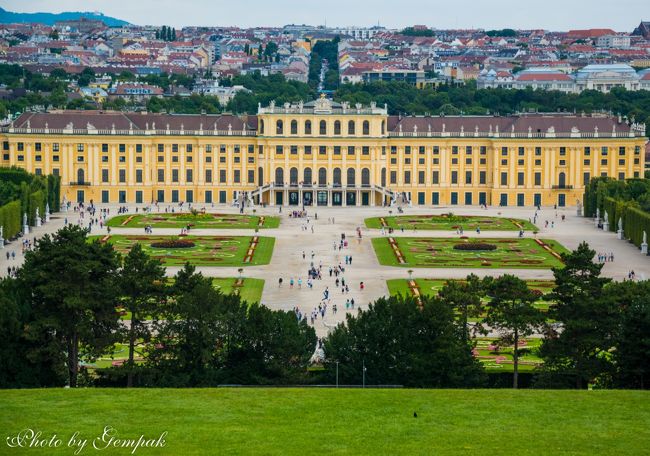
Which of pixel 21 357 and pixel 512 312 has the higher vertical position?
pixel 512 312

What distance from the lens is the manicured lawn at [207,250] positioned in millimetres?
84375

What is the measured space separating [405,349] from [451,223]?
2230 inches

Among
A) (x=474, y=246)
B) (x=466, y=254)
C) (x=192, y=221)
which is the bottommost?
(x=192, y=221)

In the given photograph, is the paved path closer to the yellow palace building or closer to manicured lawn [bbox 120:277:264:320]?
manicured lawn [bbox 120:277:264:320]

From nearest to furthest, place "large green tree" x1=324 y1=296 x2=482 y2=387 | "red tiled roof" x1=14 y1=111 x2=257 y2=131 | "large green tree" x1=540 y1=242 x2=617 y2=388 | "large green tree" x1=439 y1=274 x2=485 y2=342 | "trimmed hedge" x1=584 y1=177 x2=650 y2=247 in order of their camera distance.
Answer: "large green tree" x1=540 y1=242 x2=617 y2=388 → "large green tree" x1=324 y1=296 x2=482 y2=387 → "large green tree" x1=439 y1=274 x2=485 y2=342 → "trimmed hedge" x1=584 y1=177 x2=650 y2=247 → "red tiled roof" x1=14 y1=111 x2=257 y2=131

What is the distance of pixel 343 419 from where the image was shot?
37.6m

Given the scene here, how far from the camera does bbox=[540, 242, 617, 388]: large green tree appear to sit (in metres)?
49.2

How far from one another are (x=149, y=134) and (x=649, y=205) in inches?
1752

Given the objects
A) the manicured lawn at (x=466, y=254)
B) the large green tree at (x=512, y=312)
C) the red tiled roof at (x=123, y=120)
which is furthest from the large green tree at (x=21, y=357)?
the red tiled roof at (x=123, y=120)

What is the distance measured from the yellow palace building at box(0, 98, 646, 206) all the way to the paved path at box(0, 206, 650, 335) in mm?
4563

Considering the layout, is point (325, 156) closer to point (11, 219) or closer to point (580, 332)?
point (11, 219)

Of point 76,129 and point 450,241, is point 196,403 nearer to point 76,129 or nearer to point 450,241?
point 450,241

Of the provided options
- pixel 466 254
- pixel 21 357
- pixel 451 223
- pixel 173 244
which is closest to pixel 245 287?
pixel 173 244

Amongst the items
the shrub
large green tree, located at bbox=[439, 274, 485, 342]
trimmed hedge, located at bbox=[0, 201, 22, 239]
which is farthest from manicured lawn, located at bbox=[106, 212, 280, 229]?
large green tree, located at bbox=[439, 274, 485, 342]
